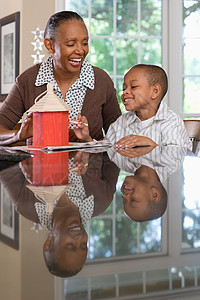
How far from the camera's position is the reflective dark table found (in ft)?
0.88

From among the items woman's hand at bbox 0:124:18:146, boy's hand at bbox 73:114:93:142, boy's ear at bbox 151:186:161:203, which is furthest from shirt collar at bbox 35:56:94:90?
boy's ear at bbox 151:186:161:203

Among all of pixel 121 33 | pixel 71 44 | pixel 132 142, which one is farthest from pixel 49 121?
pixel 121 33

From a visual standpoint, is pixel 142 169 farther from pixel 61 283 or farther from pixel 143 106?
pixel 143 106

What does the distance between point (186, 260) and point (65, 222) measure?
0.11 m

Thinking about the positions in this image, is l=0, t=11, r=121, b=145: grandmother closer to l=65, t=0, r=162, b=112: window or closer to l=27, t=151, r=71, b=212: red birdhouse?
l=27, t=151, r=71, b=212: red birdhouse

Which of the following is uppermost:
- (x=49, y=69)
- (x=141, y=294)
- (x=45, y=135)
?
(x=49, y=69)

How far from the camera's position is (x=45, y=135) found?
55.3 inches

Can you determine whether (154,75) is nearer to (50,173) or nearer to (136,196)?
(50,173)

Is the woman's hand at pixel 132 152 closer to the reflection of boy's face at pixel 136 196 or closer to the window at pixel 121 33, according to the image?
the reflection of boy's face at pixel 136 196

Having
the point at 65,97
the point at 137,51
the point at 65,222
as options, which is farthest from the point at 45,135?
the point at 137,51

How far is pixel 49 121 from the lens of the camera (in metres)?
1.40

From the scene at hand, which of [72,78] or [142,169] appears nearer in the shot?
[142,169]

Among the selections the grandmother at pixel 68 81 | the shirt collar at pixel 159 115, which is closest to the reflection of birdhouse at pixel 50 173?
the grandmother at pixel 68 81

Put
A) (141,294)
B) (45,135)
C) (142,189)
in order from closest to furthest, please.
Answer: (141,294) < (142,189) < (45,135)
